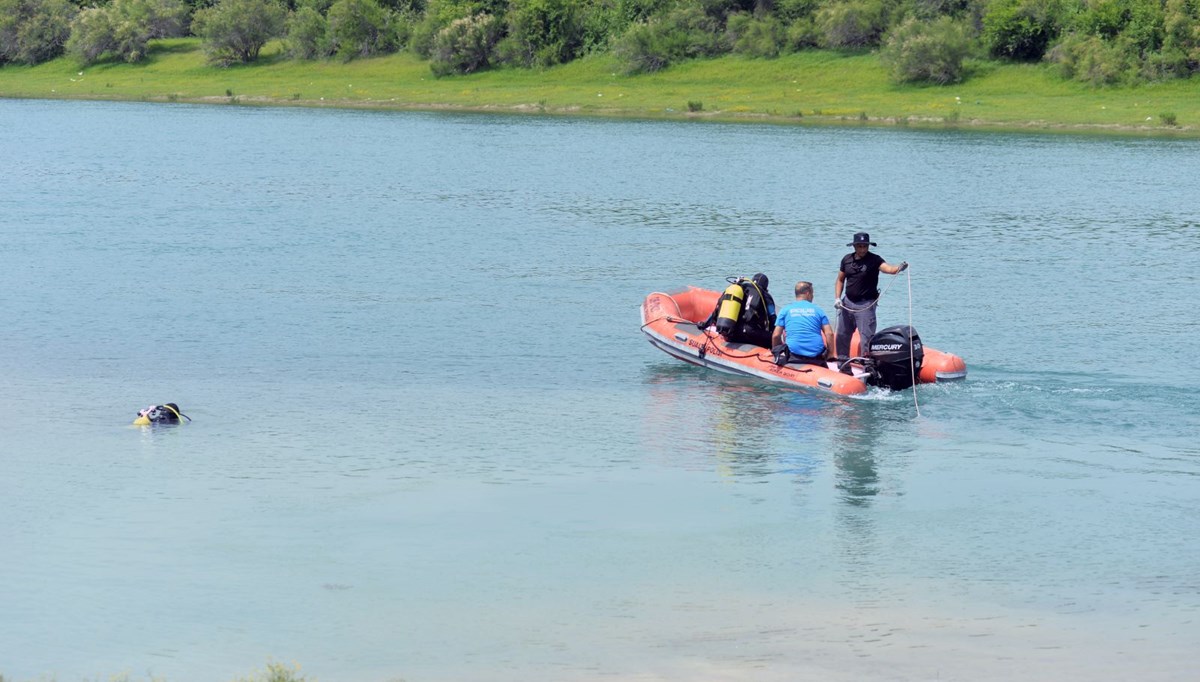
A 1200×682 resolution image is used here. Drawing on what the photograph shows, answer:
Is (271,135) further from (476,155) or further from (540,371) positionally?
(540,371)

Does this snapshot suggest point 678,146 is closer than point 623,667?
No

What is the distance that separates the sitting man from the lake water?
0.47m

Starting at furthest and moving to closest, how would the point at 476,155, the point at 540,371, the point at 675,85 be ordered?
the point at 675,85 < the point at 476,155 < the point at 540,371

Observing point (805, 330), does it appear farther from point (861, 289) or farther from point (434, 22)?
point (434, 22)

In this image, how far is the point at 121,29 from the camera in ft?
277

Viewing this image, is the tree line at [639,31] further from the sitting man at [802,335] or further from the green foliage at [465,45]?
the sitting man at [802,335]

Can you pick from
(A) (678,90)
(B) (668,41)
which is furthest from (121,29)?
(A) (678,90)

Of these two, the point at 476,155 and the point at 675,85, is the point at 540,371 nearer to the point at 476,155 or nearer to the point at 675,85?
the point at 476,155

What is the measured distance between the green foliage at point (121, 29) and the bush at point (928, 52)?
43.5 m

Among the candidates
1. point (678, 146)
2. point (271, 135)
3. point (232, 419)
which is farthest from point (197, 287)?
point (271, 135)

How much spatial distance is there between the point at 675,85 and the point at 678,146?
1989 cm

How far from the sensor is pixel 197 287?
944 inches

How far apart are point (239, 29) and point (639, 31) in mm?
23380

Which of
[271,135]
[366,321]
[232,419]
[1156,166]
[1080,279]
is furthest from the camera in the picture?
[271,135]
